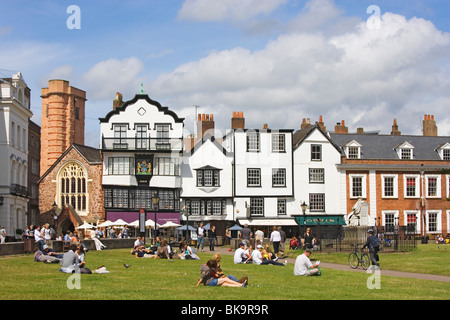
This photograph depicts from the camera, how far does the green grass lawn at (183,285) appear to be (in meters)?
16.9

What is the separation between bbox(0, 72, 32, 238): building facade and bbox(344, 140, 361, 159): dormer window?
101ft

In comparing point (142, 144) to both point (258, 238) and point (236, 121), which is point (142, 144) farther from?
point (258, 238)

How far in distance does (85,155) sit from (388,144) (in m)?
30.0

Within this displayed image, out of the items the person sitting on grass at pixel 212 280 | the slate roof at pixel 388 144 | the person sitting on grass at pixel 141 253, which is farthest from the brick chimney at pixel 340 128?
the person sitting on grass at pixel 212 280

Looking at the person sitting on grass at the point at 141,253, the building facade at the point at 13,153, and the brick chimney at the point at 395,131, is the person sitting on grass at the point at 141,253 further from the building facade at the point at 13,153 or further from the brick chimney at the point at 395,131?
the brick chimney at the point at 395,131

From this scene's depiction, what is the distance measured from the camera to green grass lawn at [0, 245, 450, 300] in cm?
1689

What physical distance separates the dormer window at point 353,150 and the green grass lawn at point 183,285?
3844 cm

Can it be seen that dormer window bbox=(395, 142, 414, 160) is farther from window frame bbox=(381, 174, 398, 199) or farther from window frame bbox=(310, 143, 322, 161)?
window frame bbox=(310, 143, 322, 161)

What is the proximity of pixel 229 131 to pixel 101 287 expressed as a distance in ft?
156

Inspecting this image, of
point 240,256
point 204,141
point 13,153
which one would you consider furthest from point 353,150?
point 240,256

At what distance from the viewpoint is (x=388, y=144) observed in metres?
68.1
